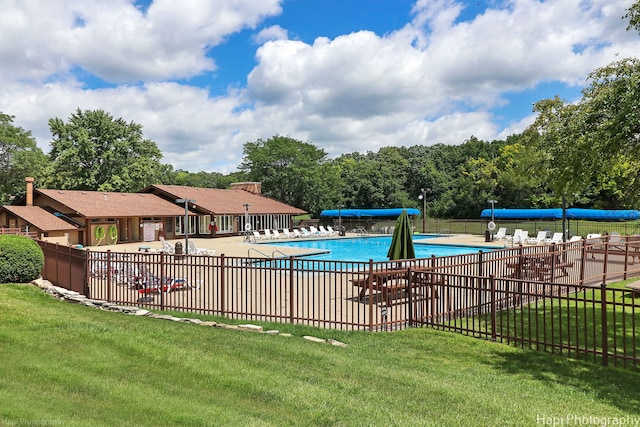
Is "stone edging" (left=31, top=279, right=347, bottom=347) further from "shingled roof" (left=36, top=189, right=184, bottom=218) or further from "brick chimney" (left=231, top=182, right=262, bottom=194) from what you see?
"brick chimney" (left=231, top=182, right=262, bottom=194)

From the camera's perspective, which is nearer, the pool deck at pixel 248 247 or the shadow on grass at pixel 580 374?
the shadow on grass at pixel 580 374

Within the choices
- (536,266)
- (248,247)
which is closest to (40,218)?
(248,247)

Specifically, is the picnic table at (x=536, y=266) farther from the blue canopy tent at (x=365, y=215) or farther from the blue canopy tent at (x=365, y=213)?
the blue canopy tent at (x=365, y=213)

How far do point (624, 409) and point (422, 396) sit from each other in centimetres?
215

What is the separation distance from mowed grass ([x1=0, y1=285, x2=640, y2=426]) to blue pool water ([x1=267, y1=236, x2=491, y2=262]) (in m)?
17.0

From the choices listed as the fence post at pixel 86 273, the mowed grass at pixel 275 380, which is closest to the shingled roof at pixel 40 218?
the fence post at pixel 86 273

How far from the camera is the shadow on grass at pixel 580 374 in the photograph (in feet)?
17.2

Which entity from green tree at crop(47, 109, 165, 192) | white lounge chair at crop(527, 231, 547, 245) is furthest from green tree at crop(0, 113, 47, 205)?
white lounge chair at crop(527, 231, 547, 245)

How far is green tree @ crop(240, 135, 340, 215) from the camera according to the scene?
50.4 metres

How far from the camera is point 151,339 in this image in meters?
6.43

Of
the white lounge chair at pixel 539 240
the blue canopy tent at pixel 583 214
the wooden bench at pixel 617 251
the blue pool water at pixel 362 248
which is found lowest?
the blue pool water at pixel 362 248

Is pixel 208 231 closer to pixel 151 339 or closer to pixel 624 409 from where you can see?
pixel 151 339

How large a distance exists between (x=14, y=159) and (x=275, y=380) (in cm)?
4321

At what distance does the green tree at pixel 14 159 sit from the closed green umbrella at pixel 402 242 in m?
38.9
